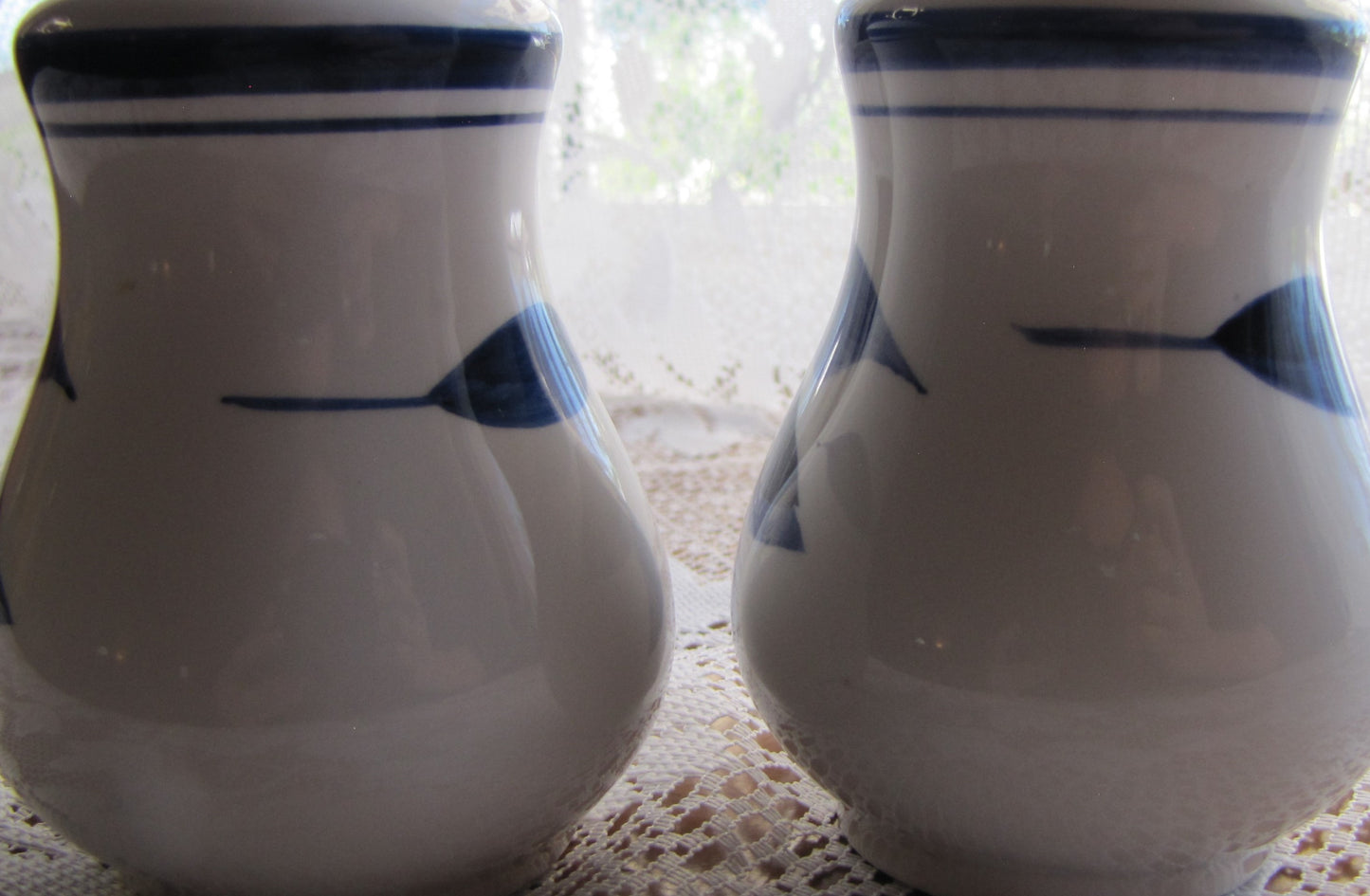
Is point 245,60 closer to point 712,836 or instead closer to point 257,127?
point 257,127

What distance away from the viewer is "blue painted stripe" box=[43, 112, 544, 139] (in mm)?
222

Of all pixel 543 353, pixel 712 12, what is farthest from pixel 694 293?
pixel 543 353

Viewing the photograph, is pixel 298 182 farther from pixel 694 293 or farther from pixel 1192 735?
pixel 694 293

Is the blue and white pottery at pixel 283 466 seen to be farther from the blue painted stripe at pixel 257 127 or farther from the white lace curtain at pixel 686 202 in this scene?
the white lace curtain at pixel 686 202

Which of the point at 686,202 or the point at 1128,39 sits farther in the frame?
the point at 686,202

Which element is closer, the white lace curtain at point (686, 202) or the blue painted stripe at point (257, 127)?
the blue painted stripe at point (257, 127)

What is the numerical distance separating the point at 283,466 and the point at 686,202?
0.62 meters

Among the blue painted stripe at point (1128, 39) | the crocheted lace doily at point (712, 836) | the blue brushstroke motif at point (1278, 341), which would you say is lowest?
the crocheted lace doily at point (712, 836)

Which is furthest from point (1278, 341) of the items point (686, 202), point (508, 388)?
point (686, 202)

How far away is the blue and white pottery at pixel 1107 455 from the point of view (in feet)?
0.77

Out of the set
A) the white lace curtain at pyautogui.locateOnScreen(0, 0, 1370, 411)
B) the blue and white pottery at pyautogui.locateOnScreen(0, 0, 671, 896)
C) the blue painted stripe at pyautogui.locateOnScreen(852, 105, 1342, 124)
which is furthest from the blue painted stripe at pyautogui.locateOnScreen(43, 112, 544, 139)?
the white lace curtain at pyautogui.locateOnScreen(0, 0, 1370, 411)

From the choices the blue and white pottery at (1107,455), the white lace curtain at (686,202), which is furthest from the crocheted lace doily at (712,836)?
the white lace curtain at (686,202)

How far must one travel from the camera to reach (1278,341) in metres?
0.25

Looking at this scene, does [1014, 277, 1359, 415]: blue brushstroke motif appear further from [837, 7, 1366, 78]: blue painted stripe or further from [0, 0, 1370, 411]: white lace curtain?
[0, 0, 1370, 411]: white lace curtain
